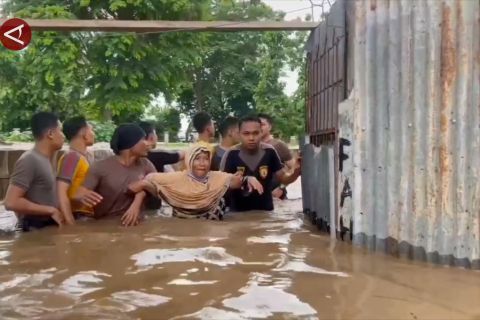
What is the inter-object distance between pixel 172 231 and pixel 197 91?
107 feet

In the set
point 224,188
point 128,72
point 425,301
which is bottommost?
point 425,301

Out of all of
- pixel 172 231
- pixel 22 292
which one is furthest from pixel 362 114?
pixel 22 292

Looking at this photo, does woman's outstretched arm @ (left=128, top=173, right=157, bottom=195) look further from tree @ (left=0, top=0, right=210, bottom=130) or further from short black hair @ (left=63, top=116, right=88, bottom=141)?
tree @ (left=0, top=0, right=210, bottom=130)

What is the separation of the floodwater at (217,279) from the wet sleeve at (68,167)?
0.67m

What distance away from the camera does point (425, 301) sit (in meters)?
3.29

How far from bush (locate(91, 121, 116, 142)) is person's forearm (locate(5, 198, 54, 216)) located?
19.8 m

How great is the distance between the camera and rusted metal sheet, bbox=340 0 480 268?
4.14m

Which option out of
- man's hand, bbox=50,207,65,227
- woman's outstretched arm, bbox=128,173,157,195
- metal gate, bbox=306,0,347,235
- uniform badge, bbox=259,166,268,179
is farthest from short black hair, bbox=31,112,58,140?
metal gate, bbox=306,0,347,235

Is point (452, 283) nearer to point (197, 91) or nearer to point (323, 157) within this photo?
point (323, 157)

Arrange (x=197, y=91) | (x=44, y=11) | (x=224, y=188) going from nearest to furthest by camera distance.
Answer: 1. (x=224, y=188)
2. (x=44, y=11)
3. (x=197, y=91)

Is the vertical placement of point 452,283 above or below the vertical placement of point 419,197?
below

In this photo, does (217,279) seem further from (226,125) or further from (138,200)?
(226,125)

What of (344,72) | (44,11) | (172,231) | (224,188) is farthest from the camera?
(44,11)

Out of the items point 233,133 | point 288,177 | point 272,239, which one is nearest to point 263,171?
point 288,177
